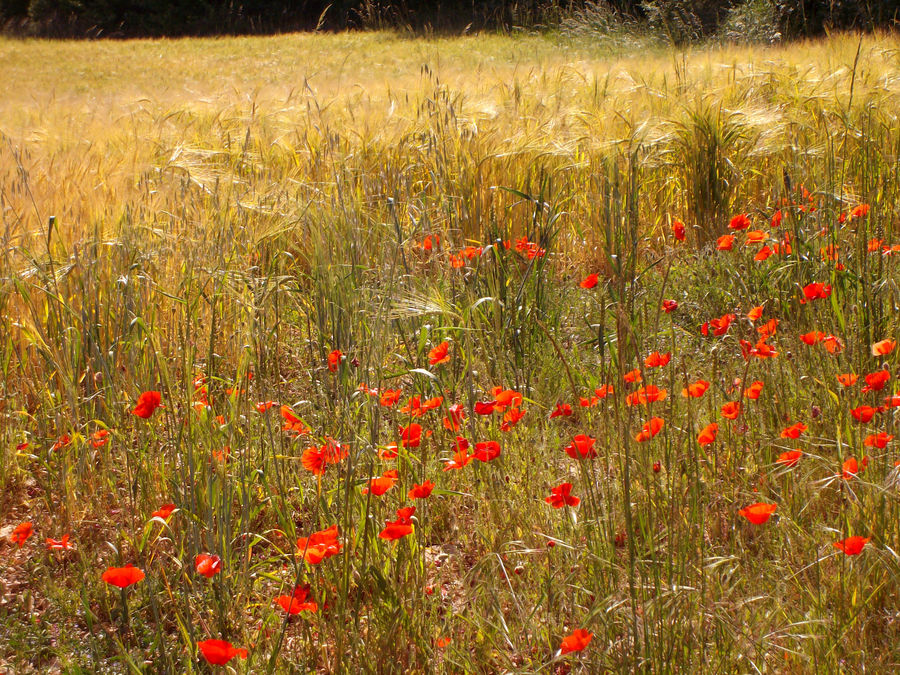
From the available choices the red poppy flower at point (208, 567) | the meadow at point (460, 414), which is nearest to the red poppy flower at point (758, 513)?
the meadow at point (460, 414)

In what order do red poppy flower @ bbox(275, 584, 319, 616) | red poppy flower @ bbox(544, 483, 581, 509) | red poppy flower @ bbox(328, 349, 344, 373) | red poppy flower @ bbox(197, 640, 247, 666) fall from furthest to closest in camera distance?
red poppy flower @ bbox(328, 349, 344, 373) → red poppy flower @ bbox(544, 483, 581, 509) → red poppy flower @ bbox(275, 584, 319, 616) → red poppy flower @ bbox(197, 640, 247, 666)

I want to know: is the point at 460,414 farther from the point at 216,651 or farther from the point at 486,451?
the point at 216,651

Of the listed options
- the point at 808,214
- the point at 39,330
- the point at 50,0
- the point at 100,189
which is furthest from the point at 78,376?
the point at 50,0

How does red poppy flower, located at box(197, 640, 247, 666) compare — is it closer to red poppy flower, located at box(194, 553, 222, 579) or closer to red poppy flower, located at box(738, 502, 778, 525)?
red poppy flower, located at box(194, 553, 222, 579)

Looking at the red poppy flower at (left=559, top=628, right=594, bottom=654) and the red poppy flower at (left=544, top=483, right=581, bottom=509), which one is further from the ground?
the red poppy flower at (left=544, top=483, right=581, bottom=509)

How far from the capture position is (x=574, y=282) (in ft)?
9.11

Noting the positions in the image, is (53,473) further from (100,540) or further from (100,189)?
(100,189)

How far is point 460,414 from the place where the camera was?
1.57 m

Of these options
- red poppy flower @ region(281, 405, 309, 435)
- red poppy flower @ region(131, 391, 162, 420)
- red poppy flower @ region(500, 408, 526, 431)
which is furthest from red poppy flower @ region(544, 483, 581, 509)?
red poppy flower @ region(131, 391, 162, 420)

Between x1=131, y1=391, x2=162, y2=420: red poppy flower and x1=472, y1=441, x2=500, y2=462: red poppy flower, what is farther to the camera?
x1=131, y1=391, x2=162, y2=420: red poppy flower

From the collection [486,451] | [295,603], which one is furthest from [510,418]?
[295,603]

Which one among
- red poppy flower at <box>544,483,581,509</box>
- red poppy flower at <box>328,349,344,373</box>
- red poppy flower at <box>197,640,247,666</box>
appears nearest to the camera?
red poppy flower at <box>197,640,247,666</box>

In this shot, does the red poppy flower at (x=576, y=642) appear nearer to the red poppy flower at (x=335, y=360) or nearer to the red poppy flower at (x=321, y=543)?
the red poppy flower at (x=321, y=543)

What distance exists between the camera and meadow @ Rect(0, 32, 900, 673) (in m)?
1.16
